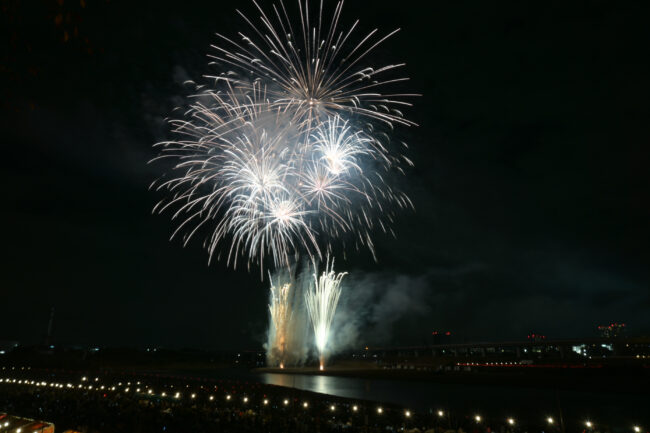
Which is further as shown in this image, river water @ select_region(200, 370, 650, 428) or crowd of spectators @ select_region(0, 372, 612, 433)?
river water @ select_region(200, 370, 650, 428)

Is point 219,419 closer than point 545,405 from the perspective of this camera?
Yes

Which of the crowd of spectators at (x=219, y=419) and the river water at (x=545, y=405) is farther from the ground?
the crowd of spectators at (x=219, y=419)

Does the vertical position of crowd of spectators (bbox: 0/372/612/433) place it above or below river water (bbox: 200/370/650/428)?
above

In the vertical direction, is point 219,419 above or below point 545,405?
above

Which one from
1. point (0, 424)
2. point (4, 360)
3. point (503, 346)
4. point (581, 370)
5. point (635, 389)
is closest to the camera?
point (0, 424)

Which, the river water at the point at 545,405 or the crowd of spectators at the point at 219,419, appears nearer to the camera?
the crowd of spectators at the point at 219,419

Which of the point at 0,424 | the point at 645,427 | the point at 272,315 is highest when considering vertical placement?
the point at 272,315

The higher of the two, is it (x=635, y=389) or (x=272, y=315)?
(x=272, y=315)

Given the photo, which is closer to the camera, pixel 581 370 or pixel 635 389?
pixel 635 389

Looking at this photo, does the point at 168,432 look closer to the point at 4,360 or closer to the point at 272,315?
the point at 272,315

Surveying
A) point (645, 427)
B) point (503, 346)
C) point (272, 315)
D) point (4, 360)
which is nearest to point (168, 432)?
point (645, 427)

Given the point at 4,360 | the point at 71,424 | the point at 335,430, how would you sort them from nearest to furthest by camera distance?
the point at 335,430 < the point at 71,424 < the point at 4,360
